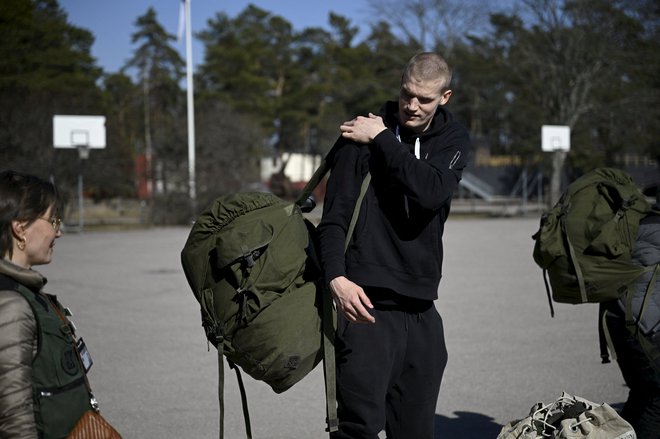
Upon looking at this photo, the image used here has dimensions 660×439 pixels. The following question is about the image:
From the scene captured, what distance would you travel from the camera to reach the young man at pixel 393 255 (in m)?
2.95

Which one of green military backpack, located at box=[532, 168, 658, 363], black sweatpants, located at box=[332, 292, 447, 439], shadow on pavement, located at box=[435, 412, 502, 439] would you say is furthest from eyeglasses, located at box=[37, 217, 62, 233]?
shadow on pavement, located at box=[435, 412, 502, 439]

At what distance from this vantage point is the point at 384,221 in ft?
10.1

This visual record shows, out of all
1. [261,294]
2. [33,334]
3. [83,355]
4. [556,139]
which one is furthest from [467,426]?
[556,139]

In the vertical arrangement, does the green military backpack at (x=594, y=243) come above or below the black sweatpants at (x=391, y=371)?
above

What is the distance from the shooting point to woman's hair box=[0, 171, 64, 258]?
2.47m

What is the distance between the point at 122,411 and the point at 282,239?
3035 mm

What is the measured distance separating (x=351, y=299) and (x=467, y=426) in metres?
2.59

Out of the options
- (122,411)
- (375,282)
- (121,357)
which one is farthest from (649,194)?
(121,357)

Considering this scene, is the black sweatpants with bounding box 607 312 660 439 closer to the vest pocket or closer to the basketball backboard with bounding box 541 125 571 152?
the vest pocket

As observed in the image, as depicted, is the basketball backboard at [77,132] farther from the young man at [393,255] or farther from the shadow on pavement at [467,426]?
the young man at [393,255]

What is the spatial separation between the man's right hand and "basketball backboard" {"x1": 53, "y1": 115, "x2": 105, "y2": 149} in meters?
25.7

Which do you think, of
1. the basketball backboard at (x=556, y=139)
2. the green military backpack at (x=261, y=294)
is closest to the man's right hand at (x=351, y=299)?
the green military backpack at (x=261, y=294)

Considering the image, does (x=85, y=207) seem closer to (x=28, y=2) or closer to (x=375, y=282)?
(x=28, y=2)

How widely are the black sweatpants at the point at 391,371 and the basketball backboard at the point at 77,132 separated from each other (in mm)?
25550
